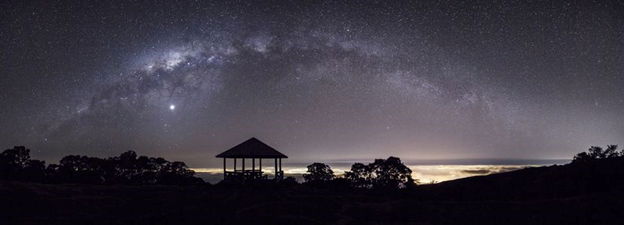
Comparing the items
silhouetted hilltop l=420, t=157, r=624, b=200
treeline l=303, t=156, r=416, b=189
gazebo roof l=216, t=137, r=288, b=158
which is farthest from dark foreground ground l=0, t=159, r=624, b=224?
treeline l=303, t=156, r=416, b=189

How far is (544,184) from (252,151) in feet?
71.6

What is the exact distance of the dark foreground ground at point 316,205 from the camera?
20.7 meters

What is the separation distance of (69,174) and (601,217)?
4397 centimetres

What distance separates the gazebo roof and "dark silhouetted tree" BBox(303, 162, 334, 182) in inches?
637

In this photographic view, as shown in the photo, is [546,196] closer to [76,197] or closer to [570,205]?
[570,205]

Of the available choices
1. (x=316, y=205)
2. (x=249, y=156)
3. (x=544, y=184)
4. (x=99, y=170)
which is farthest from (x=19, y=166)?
(x=544, y=184)

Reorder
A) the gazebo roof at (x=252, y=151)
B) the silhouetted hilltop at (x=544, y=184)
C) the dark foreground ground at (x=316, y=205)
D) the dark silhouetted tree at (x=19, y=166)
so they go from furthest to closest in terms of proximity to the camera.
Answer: the dark silhouetted tree at (x=19, y=166) → the gazebo roof at (x=252, y=151) → the silhouetted hilltop at (x=544, y=184) → the dark foreground ground at (x=316, y=205)

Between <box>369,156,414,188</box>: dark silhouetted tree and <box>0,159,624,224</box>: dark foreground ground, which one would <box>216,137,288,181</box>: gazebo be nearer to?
<box>0,159,624,224</box>: dark foreground ground

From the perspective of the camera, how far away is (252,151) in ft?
101

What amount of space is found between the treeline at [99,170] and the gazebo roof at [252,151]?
10.7 meters

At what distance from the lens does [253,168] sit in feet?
103

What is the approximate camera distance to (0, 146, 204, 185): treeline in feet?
134

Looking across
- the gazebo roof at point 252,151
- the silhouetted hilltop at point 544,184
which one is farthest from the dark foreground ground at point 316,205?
the gazebo roof at point 252,151

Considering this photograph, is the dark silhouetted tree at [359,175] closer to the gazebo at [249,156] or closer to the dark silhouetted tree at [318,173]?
the dark silhouetted tree at [318,173]
